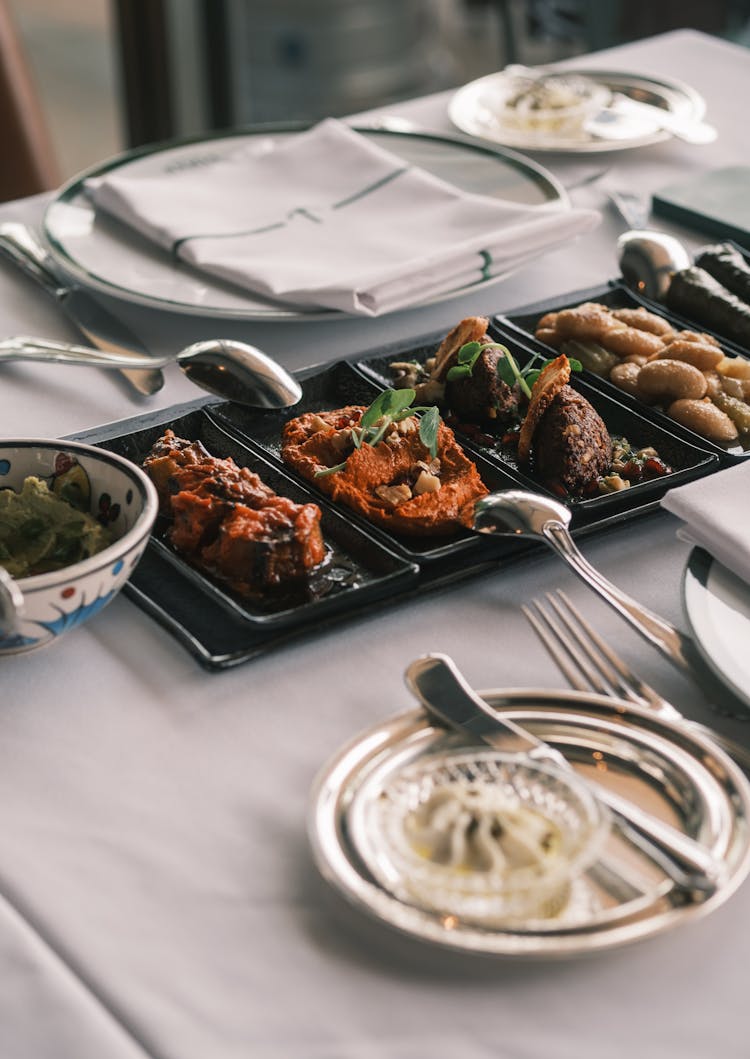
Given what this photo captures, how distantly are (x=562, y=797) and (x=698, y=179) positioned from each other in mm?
1331

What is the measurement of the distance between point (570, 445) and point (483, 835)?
54 cm

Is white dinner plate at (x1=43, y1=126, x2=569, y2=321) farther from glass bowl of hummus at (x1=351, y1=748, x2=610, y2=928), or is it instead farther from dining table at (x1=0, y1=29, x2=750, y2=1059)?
glass bowl of hummus at (x1=351, y1=748, x2=610, y2=928)

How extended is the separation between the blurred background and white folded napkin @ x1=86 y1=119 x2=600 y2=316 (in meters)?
1.74

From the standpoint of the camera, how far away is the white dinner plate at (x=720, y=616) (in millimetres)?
892

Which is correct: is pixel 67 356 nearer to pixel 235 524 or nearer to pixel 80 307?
pixel 80 307

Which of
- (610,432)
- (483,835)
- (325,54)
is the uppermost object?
(483,835)

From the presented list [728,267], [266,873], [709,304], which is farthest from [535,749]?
[728,267]

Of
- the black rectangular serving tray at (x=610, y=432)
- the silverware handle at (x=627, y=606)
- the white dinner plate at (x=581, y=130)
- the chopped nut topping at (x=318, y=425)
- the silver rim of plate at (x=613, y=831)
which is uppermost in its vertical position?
the white dinner plate at (x=581, y=130)

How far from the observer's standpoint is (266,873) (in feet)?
2.53

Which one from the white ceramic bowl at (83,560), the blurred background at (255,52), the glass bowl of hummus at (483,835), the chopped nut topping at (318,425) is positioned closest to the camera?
the glass bowl of hummus at (483,835)

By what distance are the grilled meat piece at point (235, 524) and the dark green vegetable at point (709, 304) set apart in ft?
2.01

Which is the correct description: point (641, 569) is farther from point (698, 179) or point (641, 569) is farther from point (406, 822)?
point (698, 179)

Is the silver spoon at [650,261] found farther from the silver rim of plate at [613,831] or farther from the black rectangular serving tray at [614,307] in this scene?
the silver rim of plate at [613,831]

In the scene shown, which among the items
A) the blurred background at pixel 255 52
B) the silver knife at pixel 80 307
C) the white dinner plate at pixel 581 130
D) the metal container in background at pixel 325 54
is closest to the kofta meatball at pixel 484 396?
the silver knife at pixel 80 307
